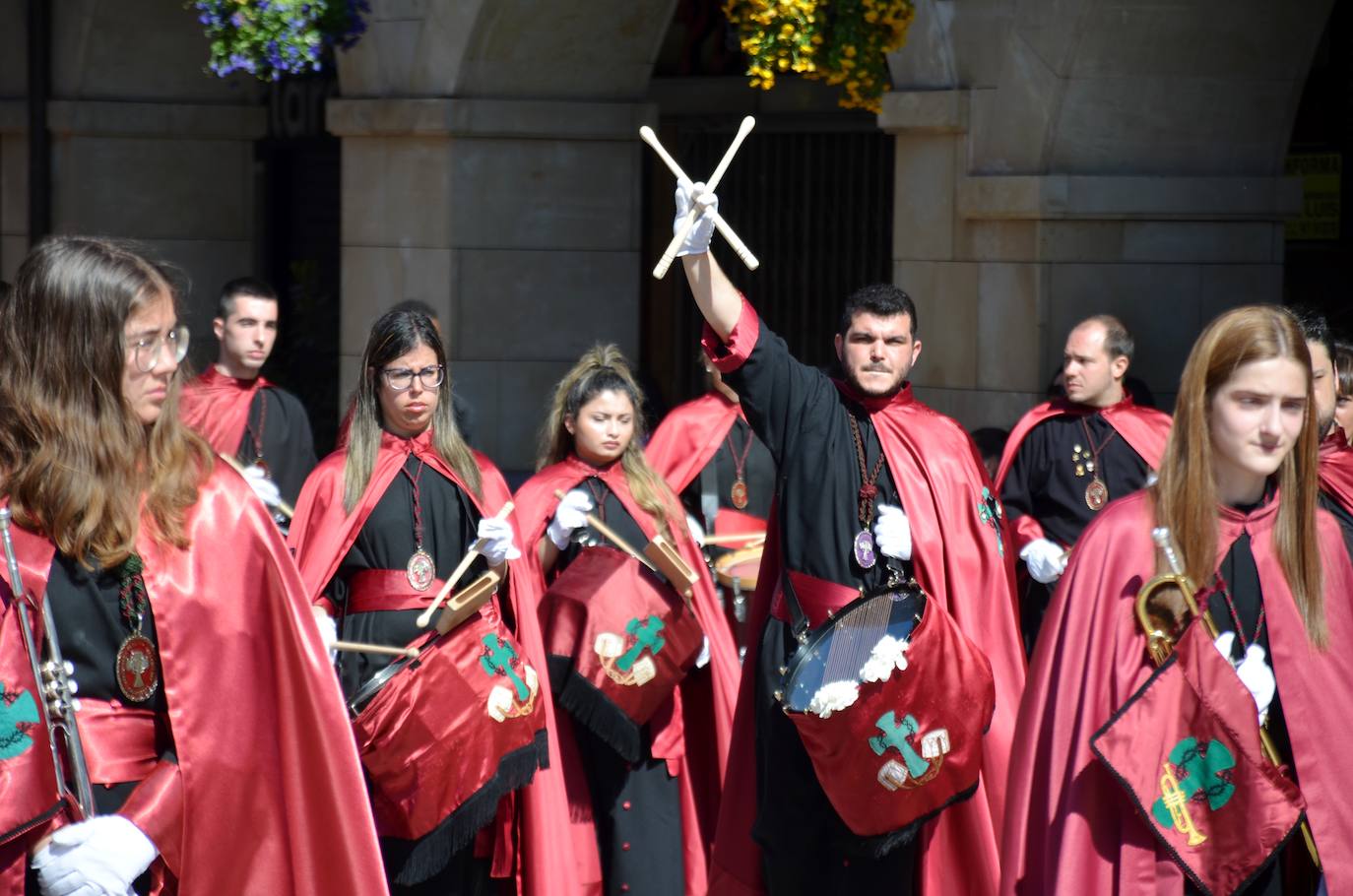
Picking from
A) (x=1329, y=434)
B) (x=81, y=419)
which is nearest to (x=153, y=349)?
(x=81, y=419)

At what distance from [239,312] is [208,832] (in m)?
4.86

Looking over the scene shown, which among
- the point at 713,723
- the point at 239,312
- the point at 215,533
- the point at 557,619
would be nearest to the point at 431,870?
the point at 557,619

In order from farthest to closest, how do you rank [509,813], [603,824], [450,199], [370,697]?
[450,199], [603,824], [509,813], [370,697]

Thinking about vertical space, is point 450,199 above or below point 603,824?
above

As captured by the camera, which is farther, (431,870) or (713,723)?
(713,723)

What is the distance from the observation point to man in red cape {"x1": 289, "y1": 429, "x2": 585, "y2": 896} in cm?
552

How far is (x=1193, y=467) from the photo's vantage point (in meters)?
3.72

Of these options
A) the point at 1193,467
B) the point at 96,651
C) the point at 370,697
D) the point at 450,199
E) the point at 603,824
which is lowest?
the point at 603,824

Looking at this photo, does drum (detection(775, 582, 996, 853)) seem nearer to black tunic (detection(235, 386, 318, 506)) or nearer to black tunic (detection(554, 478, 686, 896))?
black tunic (detection(554, 478, 686, 896))

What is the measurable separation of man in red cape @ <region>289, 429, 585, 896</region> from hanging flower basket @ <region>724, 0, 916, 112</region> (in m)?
2.41

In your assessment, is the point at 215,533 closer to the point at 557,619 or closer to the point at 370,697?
the point at 370,697

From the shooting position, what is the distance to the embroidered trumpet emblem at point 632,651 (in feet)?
19.6

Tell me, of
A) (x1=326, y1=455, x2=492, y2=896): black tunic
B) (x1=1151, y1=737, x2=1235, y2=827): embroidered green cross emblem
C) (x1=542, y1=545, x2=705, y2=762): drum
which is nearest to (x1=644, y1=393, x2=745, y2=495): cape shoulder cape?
(x1=542, y1=545, x2=705, y2=762): drum

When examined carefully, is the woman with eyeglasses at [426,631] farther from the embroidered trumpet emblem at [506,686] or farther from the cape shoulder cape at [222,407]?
the cape shoulder cape at [222,407]
